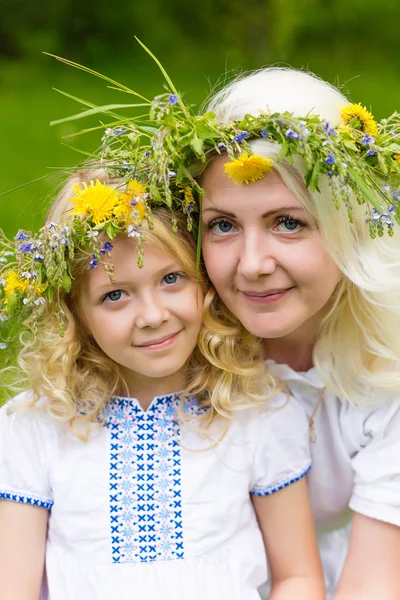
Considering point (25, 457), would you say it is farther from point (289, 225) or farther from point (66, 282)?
point (289, 225)

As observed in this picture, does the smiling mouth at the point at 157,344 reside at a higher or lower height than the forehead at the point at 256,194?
lower

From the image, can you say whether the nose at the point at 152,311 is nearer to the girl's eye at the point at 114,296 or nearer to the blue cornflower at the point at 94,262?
the girl's eye at the point at 114,296

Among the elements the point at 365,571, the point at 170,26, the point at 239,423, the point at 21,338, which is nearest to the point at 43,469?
the point at 21,338

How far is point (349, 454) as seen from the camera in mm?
3176

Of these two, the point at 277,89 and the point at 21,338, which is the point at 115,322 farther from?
the point at 277,89

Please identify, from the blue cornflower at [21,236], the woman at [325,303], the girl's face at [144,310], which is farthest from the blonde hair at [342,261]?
the blue cornflower at [21,236]

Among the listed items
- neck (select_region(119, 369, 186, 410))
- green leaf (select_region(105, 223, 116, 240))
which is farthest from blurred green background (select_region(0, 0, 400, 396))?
green leaf (select_region(105, 223, 116, 240))

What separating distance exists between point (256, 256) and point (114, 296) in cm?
43

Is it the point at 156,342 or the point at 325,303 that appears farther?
the point at 325,303

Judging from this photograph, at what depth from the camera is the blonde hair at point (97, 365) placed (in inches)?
113

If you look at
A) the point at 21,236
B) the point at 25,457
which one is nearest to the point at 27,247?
the point at 21,236

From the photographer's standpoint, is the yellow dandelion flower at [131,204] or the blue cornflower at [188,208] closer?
the yellow dandelion flower at [131,204]

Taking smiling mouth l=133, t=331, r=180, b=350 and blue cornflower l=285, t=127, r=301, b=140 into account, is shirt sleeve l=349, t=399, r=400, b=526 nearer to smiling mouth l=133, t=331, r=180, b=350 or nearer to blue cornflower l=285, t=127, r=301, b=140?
smiling mouth l=133, t=331, r=180, b=350

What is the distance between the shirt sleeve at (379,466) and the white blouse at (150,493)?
20 cm
